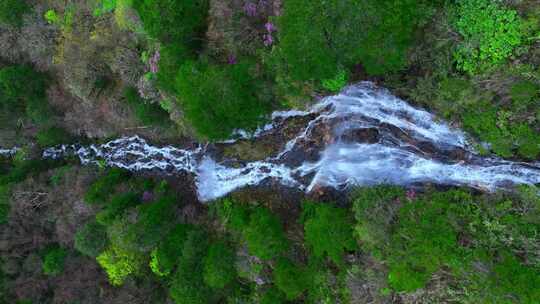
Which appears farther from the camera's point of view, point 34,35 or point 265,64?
point 34,35

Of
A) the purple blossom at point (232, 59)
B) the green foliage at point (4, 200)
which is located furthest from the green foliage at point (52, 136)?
the purple blossom at point (232, 59)

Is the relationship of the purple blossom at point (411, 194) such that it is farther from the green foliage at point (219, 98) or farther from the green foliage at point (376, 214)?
the green foliage at point (219, 98)

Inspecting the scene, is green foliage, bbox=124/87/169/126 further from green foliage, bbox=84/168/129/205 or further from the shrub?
the shrub

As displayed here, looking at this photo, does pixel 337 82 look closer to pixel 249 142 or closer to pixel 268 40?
pixel 268 40

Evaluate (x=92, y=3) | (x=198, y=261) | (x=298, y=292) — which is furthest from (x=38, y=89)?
(x=298, y=292)

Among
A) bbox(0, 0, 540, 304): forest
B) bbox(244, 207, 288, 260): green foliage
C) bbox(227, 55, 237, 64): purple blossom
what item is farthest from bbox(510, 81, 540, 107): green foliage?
bbox(244, 207, 288, 260): green foliage

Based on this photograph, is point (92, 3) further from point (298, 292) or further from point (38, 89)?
point (298, 292)

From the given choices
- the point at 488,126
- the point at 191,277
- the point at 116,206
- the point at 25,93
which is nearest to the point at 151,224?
the point at 116,206
